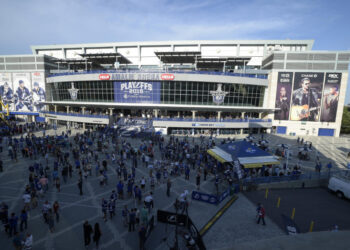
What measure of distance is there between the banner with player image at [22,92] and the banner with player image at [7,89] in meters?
1.21

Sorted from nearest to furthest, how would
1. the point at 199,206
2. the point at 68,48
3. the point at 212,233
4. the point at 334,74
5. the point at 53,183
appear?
the point at 212,233
the point at 199,206
the point at 53,183
the point at 334,74
the point at 68,48

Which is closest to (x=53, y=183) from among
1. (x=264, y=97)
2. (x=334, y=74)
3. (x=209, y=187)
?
(x=209, y=187)

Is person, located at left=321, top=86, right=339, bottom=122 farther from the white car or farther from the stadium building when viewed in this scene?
the white car

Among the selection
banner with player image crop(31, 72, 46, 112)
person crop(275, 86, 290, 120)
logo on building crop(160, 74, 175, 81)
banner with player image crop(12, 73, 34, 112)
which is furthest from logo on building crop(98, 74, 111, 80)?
person crop(275, 86, 290, 120)

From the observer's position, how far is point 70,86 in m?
41.8

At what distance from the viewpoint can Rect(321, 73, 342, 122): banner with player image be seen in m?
38.5

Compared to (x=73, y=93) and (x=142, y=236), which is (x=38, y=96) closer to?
(x=73, y=93)

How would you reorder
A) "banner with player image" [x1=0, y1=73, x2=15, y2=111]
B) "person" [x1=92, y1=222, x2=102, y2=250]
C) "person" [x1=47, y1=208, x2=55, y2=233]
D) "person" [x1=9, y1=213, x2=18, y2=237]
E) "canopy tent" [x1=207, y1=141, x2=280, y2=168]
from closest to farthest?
1. "person" [x1=92, y1=222, x2=102, y2=250]
2. "person" [x1=9, y1=213, x2=18, y2=237]
3. "person" [x1=47, y1=208, x2=55, y2=233]
4. "canopy tent" [x1=207, y1=141, x2=280, y2=168]
5. "banner with player image" [x1=0, y1=73, x2=15, y2=111]

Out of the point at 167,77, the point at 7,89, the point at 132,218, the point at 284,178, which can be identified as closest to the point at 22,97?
the point at 7,89

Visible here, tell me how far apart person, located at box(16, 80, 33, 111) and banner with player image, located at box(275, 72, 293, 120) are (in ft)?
197

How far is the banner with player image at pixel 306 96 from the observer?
127ft

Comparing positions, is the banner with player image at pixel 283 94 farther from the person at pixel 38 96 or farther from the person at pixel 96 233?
the person at pixel 38 96

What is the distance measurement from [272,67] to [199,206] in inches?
1498

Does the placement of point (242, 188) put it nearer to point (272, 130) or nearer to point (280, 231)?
point (280, 231)
